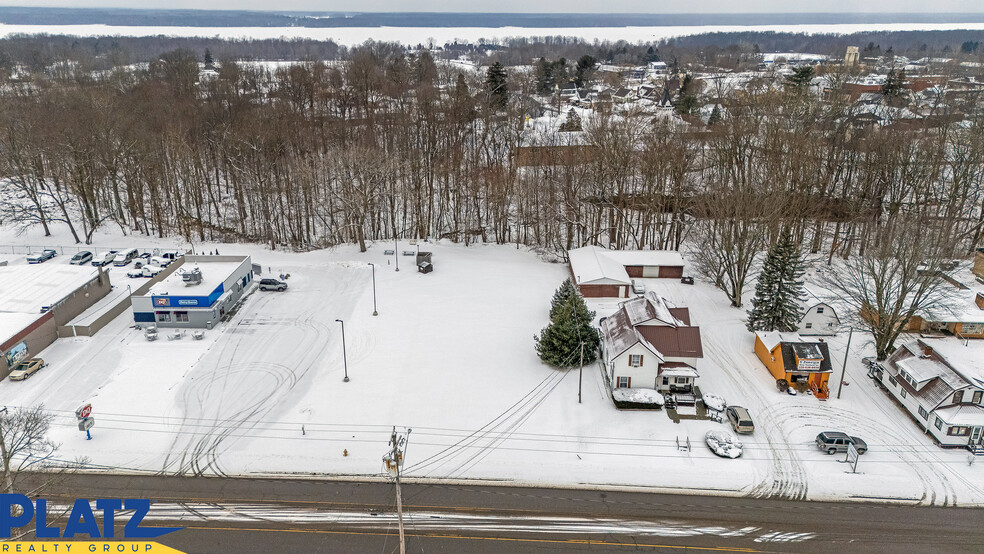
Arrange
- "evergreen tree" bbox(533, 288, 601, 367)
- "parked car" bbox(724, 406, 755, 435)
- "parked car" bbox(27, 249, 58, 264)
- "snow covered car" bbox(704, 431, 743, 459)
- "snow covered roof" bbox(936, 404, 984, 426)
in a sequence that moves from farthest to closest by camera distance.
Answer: "parked car" bbox(27, 249, 58, 264)
"evergreen tree" bbox(533, 288, 601, 367)
"parked car" bbox(724, 406, 755, 435)
"snow covered roof" bbox(936, 404, 984, 426)
"snow covered car" bbox(704, 431, 743, 459)

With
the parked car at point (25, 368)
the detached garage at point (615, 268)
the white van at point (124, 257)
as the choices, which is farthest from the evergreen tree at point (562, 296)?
Result: the white van at point (124, 257)

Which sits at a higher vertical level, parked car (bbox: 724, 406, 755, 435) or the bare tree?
the bare tree

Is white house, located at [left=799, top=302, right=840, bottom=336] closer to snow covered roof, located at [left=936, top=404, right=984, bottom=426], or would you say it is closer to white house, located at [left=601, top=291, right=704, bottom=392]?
white house, located at [left=601, top=291, right=704, bottom=392]

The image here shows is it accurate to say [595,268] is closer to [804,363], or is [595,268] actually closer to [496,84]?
[804,363]

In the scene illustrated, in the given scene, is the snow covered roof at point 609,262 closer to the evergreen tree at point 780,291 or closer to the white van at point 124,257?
the evergreen tree at point 780,291

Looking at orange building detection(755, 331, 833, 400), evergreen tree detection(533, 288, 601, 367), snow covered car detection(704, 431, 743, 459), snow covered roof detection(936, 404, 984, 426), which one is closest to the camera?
snow covered car detection(704, 431, 743, 459)

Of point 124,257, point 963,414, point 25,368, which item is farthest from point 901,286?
point 124,257

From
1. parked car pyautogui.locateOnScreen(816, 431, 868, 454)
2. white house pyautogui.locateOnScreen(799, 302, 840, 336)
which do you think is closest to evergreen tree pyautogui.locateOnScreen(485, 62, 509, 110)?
white house pyautogui.locateOnScreen(799, 302, 840, 336)

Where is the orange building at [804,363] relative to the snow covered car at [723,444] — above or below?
above
